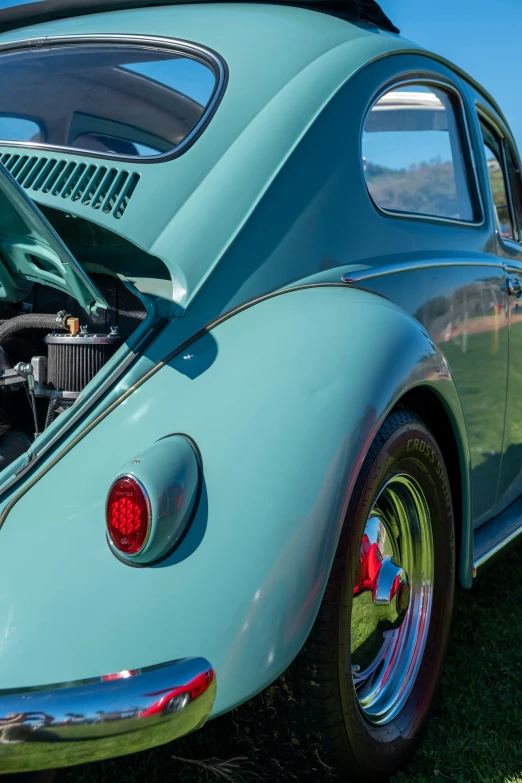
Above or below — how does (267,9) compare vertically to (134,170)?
above

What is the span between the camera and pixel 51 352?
6.35 ft

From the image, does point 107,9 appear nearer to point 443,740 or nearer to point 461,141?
point 461,141

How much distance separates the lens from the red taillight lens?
5.06ft

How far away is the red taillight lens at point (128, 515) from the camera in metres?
1.54

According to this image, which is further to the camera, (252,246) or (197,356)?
(252,246)

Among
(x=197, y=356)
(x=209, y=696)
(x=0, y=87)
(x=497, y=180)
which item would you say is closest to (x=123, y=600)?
(x=209, y=696)

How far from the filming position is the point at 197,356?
1808mm

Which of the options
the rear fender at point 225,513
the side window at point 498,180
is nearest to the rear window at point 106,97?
the rear fender at point 225,513

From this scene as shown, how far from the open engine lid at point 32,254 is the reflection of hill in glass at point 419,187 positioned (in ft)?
3.68

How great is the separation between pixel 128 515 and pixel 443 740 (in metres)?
1.29

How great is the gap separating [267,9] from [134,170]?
2.97ft

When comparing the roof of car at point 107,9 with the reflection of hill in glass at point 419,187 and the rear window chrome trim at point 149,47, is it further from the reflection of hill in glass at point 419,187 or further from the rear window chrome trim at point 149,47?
the reflection of hill in glass at point 419,187

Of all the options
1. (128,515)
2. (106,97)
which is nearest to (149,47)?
(106,97)

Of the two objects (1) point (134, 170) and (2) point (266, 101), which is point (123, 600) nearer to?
(1) point (134, 170)
